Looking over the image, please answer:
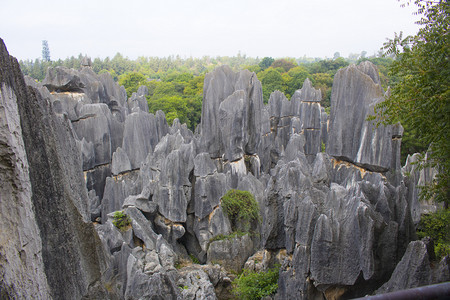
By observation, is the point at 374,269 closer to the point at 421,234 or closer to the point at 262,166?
the point at 421,234

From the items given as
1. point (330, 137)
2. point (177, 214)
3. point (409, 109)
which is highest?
point (409, 109)

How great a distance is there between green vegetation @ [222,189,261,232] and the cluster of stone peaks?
0.40 m

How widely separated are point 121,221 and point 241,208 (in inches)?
181

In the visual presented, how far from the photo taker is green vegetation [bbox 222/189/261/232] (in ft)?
46.8

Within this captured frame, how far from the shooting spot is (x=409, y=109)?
6102mm

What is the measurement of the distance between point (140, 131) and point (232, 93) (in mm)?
6122

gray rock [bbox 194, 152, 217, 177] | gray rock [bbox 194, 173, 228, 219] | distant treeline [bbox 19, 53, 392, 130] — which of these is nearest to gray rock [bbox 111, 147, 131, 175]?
gray rock [bbox 194, 152, 217, 177]

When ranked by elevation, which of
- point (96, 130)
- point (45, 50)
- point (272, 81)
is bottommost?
point (96, 130)

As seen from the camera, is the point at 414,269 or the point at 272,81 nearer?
the point at 414,269

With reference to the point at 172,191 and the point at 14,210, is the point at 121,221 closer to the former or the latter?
the point at 172,191

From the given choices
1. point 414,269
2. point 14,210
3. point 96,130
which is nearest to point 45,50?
point 96,130

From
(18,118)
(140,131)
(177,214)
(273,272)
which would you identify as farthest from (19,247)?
(140,131)

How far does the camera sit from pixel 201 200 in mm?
14984

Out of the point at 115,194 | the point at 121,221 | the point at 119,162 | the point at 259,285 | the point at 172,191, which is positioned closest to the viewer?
the point at 259,285
